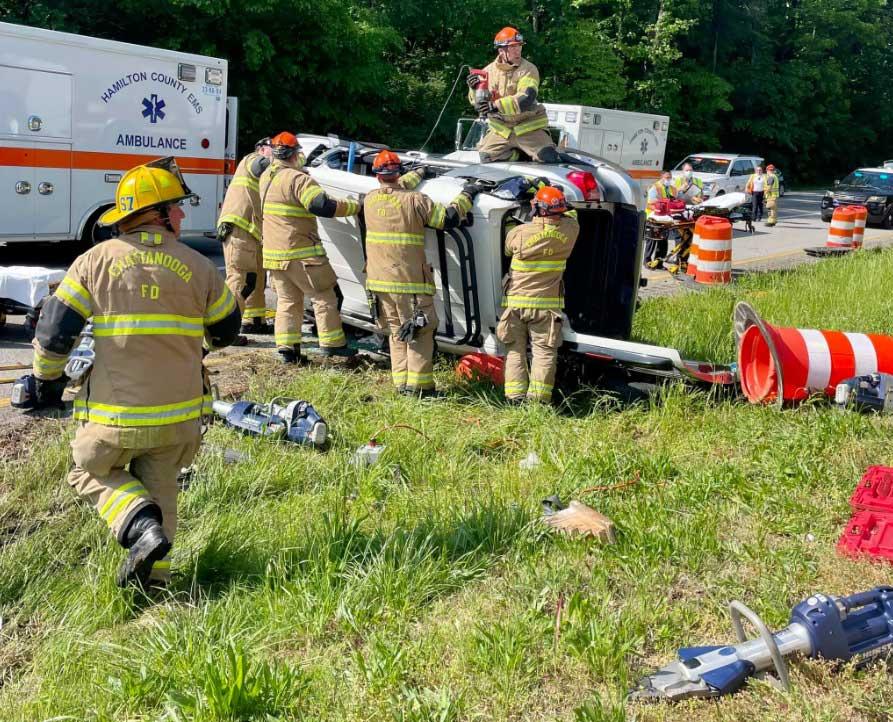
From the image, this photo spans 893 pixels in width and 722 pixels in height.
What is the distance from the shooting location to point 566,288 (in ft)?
25.7

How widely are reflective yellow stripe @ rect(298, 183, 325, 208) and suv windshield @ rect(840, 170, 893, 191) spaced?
22.2 m

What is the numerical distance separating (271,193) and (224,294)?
3.76 meters

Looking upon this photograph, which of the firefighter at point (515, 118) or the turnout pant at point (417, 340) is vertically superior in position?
the firefighter at point (515, 118)

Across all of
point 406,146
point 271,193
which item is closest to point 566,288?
point 271,193

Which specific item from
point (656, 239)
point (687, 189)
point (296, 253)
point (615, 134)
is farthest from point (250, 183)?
point (615, 134)

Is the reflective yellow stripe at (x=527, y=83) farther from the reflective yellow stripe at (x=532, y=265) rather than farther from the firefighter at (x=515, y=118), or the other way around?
the reflective yellow stripe at (x=532, y=265)

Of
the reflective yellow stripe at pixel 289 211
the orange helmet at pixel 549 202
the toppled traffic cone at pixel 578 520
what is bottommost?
the toppled traffic cone at pixel 578 520

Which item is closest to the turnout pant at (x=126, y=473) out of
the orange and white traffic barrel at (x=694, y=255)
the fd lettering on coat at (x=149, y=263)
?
the fd lettering on coat at (x=149, y=263)

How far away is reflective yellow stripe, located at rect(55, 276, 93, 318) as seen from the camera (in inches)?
155

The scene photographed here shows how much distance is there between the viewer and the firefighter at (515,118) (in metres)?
8.31

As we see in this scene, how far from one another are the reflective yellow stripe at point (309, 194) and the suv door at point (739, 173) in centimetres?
1912

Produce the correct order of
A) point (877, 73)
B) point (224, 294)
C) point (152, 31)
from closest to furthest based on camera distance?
point (224, 294)
point (152, 31)
point (877, 73)

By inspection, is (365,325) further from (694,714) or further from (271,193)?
(694,714)

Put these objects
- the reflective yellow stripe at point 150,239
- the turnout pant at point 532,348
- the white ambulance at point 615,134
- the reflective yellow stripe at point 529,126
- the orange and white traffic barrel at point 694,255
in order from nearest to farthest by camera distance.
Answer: the reflective yellow stripe at point 150,239 < the turnout pant at point 532,348 < the reflective yellow stripe at point 529,126 < the orange and white traffic barrel at point 694,255 < the white ambulance at point 615,134
